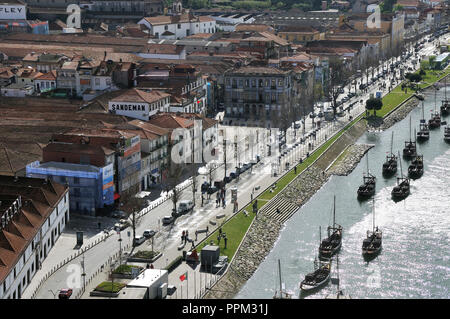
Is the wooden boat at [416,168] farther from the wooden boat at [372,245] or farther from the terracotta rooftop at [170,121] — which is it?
the terracotta rooftop at [170,121]

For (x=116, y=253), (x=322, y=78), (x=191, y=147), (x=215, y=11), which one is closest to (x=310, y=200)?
(x=191, y=147)

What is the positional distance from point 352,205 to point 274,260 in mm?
11493

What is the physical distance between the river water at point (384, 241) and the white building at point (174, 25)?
52.2 m

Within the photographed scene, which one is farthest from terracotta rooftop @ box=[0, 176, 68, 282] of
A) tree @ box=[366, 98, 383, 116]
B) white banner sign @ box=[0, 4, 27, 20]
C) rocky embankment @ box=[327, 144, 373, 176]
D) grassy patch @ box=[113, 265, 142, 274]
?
white banner sign @ box=[0, 4, 27, 20]

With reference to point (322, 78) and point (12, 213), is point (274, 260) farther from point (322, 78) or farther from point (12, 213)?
point (322, 78)

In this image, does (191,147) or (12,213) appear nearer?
(12,213)

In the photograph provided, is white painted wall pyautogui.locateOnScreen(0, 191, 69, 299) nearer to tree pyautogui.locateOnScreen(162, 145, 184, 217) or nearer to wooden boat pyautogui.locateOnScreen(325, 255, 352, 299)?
tree pyautogui.locateOnScreen(162, 145, 184, 217)

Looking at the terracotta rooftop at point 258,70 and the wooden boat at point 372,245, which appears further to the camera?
the terracotta rooftop at point 258,70

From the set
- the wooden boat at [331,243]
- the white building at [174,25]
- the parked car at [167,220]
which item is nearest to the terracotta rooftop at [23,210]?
the parked car at [167,220]

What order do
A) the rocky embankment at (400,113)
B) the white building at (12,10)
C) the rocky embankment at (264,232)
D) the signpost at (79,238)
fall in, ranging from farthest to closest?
1. the white building at (12,10)
2. the rocky embankment at (400,113)
3. the signpost at (79,238)
4. the rocky embankment at (264,232)

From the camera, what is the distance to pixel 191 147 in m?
58.2

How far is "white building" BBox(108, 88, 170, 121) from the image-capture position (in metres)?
61.7

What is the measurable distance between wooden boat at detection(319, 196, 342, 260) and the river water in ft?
1.47

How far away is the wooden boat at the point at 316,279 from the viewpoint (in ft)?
123
